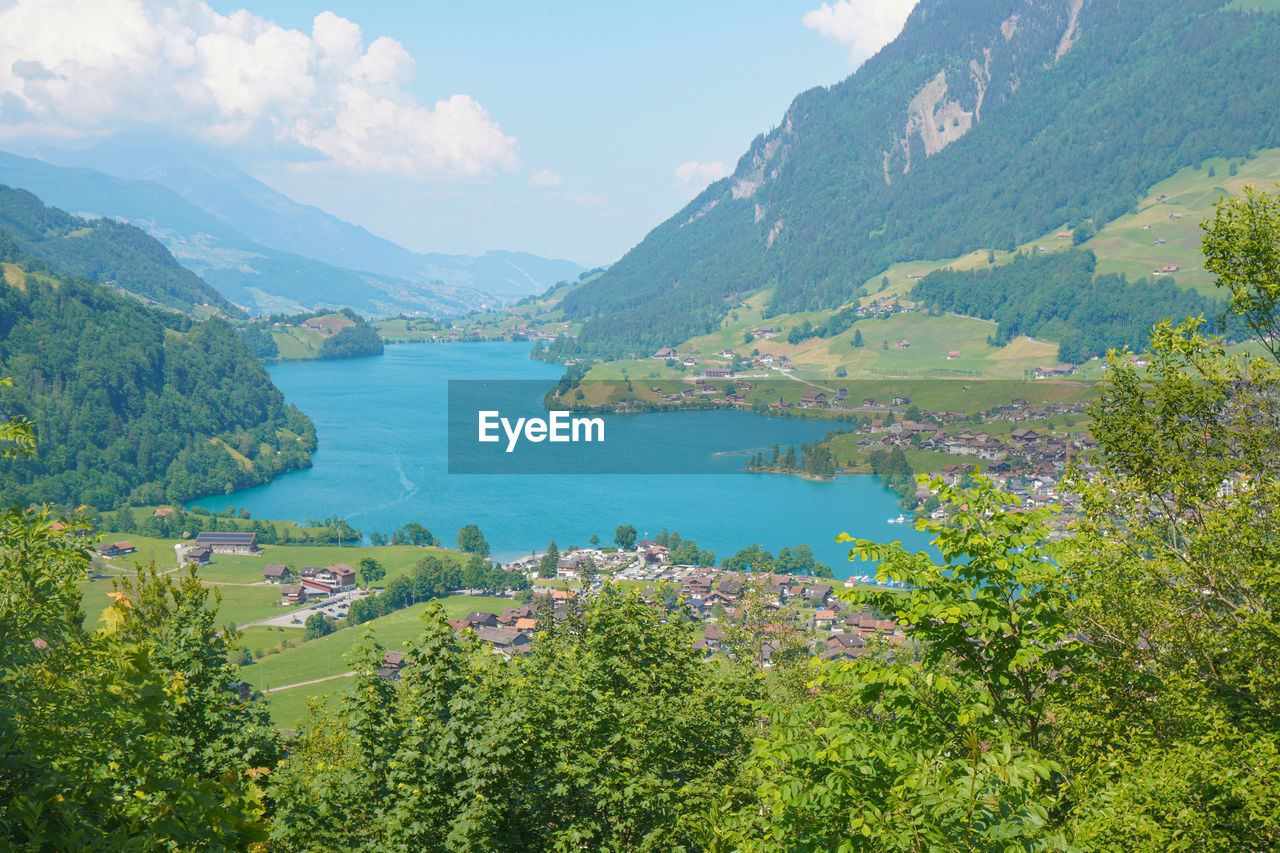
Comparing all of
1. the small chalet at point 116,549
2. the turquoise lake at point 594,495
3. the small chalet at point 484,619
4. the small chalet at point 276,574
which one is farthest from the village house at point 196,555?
the small chalet at point 484,619

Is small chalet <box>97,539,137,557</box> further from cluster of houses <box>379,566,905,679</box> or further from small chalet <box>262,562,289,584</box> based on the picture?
cluster of houses <box>379,566,905,679</box>

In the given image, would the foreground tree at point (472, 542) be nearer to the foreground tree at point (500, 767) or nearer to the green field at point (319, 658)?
the green field at point (319, 658)

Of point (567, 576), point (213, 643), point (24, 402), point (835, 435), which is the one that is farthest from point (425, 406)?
point (213, 643)

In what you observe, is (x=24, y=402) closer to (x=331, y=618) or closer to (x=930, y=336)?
(x=331, y=618)

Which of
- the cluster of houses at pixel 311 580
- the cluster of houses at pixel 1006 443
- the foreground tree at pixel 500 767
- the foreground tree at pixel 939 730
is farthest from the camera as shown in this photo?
the cluster of houses at pixel 1006 443

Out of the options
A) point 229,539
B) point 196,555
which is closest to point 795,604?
point 196,555

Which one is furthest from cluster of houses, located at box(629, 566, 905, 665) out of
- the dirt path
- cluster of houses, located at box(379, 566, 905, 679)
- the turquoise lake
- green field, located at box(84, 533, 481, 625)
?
green field, located at box(84, 533, 481, 625)

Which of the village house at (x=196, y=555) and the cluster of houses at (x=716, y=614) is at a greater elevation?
the cluster of houses at (x=716, y=614)
